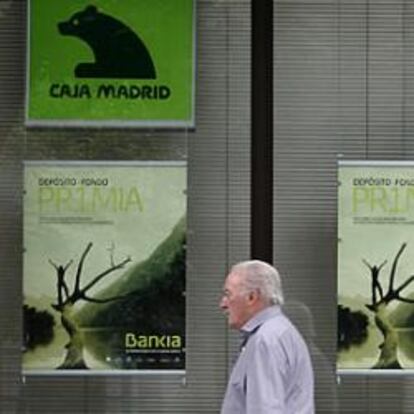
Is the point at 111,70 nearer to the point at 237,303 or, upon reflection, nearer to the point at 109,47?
the point at 109,47

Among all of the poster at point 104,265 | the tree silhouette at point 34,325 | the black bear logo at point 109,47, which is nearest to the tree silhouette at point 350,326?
the poster at point 104,265

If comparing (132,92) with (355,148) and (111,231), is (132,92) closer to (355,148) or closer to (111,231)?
(111,231)

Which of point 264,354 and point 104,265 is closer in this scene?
point 264,354

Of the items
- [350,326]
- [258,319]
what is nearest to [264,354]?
[258,319]

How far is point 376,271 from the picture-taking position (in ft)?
24.8

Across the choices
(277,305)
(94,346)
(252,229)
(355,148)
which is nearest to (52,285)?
(94,346)

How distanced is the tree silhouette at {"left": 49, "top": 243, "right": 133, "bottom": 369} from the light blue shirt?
7.70 ft

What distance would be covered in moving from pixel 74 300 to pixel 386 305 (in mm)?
1883

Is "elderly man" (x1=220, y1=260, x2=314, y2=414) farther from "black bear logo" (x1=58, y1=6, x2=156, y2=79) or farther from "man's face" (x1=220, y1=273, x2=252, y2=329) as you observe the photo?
"black bear logo" (x1=58, y1=6, x2=156, y2=79)

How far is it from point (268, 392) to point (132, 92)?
9.88 ft

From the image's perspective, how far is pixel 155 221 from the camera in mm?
7562

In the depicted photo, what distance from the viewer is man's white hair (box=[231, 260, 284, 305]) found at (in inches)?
212

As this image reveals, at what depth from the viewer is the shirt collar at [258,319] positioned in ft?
17.4

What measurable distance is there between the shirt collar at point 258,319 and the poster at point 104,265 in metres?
2.26
